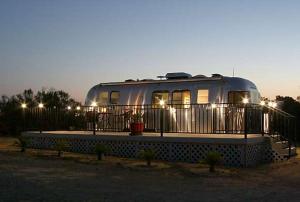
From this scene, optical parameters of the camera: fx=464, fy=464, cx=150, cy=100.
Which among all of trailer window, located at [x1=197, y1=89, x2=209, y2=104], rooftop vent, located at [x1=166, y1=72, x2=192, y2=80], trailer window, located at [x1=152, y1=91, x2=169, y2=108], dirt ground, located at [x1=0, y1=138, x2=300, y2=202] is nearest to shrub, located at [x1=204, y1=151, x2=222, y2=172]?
dirt ground, located at [x1=0, y1=138, x2=300, y2=202]

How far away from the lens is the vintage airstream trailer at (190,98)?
15.6 m

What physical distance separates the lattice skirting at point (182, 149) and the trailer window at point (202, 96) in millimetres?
2808

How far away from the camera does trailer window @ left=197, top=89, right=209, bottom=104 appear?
53.4 feet

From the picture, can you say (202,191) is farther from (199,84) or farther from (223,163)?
(199,84)

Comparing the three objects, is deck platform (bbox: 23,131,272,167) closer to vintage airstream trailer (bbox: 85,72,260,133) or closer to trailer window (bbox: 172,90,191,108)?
vintage airstream trailer (bbox: 85,72,260,133)

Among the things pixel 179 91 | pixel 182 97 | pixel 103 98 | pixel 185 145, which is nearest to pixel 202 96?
pixel 182 97

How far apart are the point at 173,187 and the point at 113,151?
241 inches

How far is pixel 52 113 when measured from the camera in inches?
734

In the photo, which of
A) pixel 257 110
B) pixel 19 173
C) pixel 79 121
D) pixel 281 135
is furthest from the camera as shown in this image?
pixel 79 121

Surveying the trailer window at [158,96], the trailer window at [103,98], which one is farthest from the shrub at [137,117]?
the trailer window at [103,98]

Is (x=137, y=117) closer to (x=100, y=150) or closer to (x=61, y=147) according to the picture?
(x=100, y=150)

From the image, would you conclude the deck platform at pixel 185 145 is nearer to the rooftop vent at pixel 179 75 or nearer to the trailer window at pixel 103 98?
the trailer window at pixel 103 98

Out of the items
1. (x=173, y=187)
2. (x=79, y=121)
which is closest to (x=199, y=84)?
(x=79, y=121)

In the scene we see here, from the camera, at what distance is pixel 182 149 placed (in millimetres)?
14008
